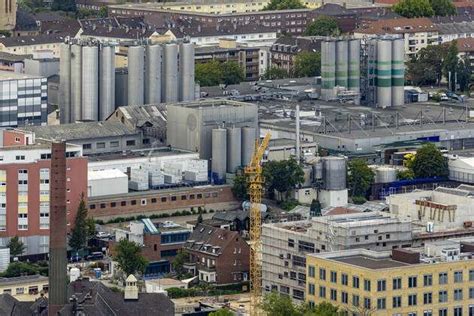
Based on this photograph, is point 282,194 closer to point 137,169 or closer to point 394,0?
point 137,169

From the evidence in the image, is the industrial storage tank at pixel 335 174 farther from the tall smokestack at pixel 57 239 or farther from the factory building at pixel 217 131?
the tall smokestack at pixel 57 239

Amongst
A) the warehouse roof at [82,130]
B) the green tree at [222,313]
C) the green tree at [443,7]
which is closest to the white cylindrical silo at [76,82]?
the warehouse roof at [82,130]

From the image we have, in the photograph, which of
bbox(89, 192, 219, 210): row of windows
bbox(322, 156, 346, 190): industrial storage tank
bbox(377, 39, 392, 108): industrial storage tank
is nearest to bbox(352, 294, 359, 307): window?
bbox(89, 192, 219, 210): row of windows

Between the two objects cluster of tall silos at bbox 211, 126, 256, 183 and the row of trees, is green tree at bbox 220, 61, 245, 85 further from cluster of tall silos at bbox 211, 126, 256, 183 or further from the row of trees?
cluster of tall silos at bbox 211, 126, 256, 183

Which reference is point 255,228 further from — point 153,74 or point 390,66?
point 390,66

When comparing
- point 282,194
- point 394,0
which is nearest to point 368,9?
point 394,0
